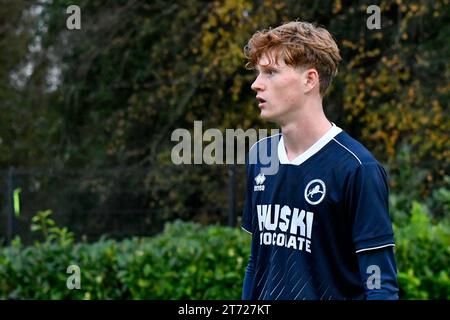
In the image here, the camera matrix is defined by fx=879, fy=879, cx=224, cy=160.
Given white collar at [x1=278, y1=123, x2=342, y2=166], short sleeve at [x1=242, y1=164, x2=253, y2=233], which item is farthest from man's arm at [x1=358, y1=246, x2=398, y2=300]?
short sleeve at [x1=242, y1=164, x2=253, y2=233]

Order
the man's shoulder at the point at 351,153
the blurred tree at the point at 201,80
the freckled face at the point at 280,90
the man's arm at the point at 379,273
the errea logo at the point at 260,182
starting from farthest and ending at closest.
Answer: the blurred tree at the point at 201,80, the errea logo at the point at 260,182, the freckled face at the point at 280,90, the man's shoulder at the point at 351,153, the man's arm at the point at 379,273

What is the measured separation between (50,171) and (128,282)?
9.60 feet

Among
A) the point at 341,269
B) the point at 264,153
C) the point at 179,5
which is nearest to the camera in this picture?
the point at 341,269

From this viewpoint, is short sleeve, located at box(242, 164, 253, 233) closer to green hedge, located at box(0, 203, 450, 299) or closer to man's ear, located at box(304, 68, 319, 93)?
man's ear, located at box(304, 68, 319, 93)

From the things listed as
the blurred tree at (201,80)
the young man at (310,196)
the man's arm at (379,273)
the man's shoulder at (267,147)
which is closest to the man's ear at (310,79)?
the young man at (310,196)

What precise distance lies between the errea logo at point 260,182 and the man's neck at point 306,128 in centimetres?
20

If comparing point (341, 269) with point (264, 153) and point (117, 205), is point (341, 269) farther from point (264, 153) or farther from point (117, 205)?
point (117, 205)

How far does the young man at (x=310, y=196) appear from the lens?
10.4 feet

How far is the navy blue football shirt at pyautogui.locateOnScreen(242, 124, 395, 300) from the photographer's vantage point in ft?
10.4

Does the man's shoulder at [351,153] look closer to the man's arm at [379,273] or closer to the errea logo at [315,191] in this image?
the errea logo at [315,191]

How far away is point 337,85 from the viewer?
12.6 m

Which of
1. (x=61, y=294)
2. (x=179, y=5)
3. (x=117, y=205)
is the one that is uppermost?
(x=179, y=5)

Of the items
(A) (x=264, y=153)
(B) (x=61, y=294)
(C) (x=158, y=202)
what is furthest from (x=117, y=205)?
(A) (x=264, y=153)

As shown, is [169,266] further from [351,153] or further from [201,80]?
[201,80]
